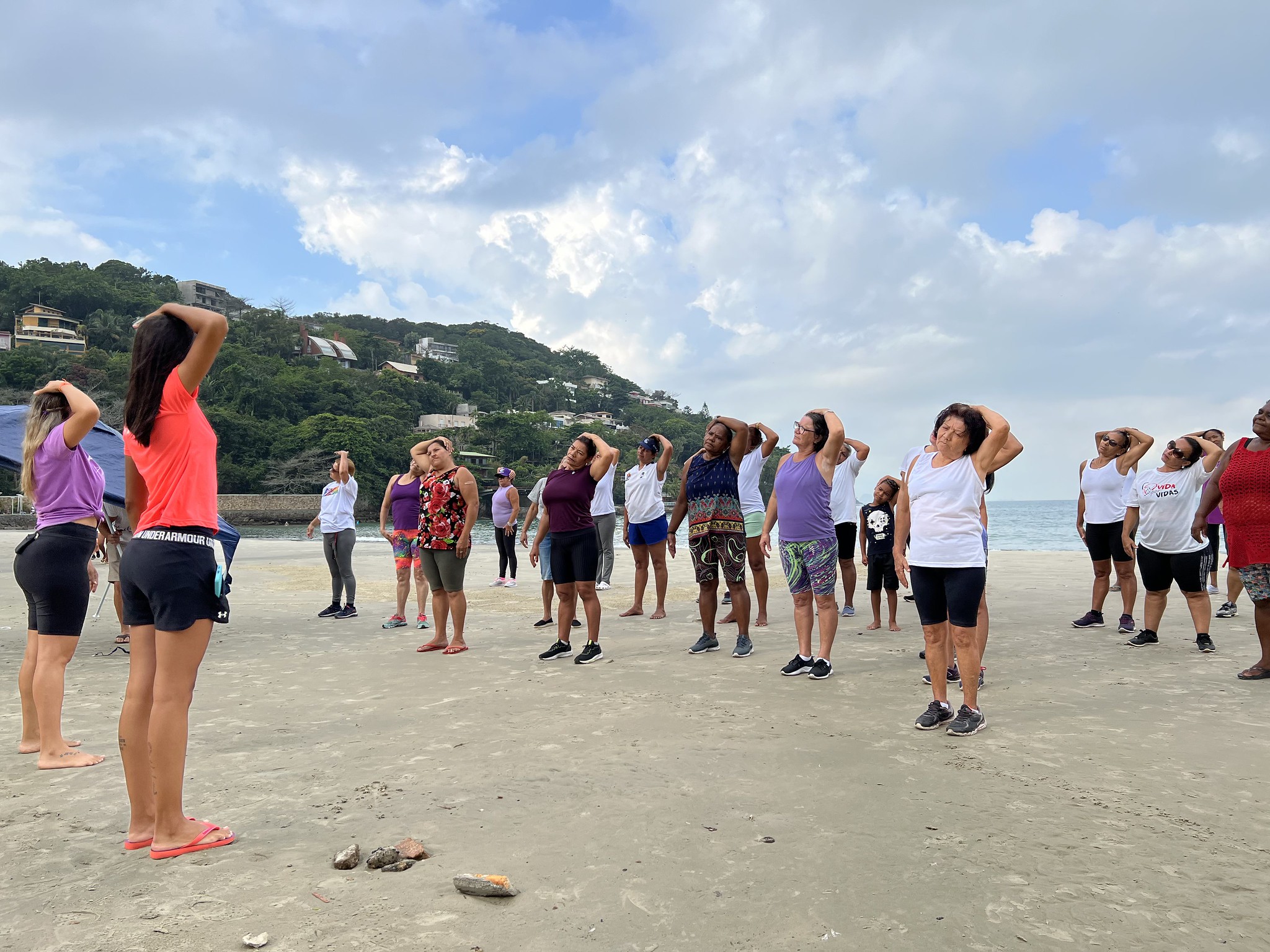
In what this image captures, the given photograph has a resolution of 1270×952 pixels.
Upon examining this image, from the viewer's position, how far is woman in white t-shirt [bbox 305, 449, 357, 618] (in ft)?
29.9

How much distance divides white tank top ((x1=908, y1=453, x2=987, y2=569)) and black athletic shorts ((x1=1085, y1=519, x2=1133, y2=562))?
165 inches

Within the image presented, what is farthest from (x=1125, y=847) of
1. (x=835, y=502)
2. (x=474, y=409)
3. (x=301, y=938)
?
(x=474, y=409)

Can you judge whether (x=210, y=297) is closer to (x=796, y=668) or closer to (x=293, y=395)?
(x=293, y=395)

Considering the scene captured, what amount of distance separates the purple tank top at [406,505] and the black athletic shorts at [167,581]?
5.75m

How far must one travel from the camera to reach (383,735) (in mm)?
4449

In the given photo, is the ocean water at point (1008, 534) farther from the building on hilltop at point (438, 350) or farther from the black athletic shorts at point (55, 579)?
the building on hilltop at point (438, 350)

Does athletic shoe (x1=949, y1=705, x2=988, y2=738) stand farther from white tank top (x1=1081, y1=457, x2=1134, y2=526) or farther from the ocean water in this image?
the ocean water

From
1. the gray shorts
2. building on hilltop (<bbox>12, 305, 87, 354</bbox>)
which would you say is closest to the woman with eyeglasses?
the gray shorts

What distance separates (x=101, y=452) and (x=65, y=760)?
168 inches

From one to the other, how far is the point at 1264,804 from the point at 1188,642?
4387mm

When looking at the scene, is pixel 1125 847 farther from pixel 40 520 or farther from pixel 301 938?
pixel 40 520

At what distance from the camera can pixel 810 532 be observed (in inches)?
240

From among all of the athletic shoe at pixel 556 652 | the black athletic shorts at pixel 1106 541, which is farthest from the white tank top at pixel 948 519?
the black athletic shorts at pixel 1106 541

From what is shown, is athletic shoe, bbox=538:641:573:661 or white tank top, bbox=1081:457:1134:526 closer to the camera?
athletic shoe, bbox=538:641:573:661
